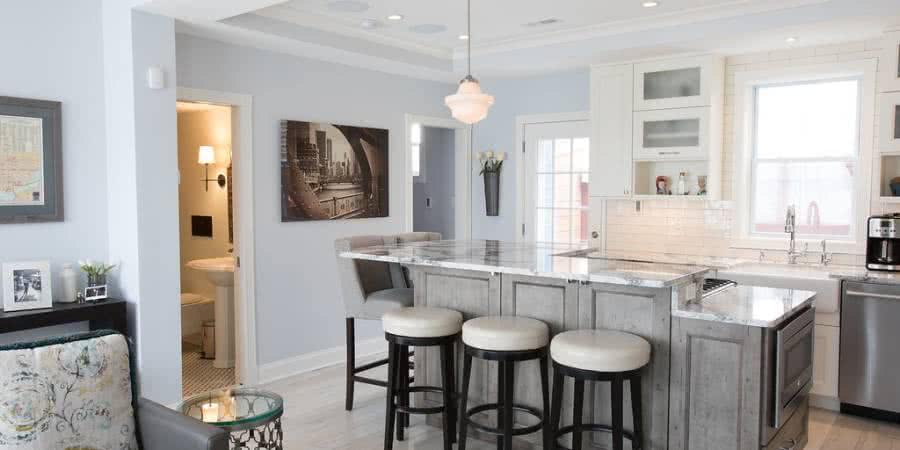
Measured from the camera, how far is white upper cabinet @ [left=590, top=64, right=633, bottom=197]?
18.3 feet

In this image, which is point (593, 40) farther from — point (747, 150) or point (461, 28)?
point (747, 150)

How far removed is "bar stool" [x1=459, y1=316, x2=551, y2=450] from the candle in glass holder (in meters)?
1.19

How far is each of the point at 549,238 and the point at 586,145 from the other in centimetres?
97

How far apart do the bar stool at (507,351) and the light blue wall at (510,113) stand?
335cm

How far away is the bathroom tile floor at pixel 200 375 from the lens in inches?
203

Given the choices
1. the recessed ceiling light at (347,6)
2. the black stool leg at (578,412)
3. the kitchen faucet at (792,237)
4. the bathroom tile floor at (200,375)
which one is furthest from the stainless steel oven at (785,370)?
the bathroom tile floor at (200,375)

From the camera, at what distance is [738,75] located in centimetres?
535

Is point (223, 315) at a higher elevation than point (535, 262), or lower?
lower

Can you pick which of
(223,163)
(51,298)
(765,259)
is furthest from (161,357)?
(765,259)

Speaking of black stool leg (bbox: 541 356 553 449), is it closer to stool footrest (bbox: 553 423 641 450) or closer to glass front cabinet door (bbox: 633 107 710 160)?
stool footrest (bbox: 553 423 641 450)

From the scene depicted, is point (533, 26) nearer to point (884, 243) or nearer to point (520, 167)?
point (520, 167)

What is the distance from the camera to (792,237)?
5.09 meters

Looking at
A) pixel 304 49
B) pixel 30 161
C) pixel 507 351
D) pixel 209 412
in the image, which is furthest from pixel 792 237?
pixel 30 161

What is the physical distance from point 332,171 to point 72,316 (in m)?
2.38
